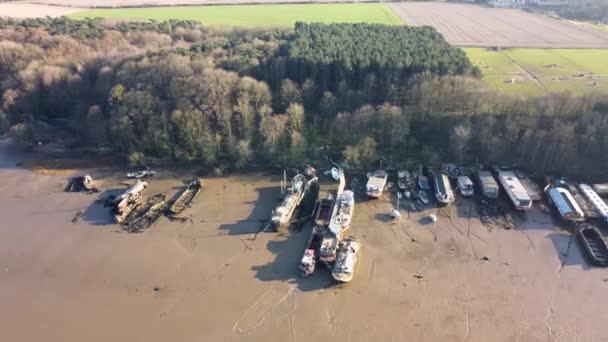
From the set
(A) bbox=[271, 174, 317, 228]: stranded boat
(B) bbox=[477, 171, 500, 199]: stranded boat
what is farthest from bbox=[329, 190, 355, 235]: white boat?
(B) bbox=[477, 171, 500, 199]: stranded boat

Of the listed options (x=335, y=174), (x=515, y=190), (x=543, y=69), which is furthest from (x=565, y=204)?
(x=543, y=69)

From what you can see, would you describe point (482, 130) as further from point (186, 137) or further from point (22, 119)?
point (22, 119)

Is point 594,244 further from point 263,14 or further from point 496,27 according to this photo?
point 263,14

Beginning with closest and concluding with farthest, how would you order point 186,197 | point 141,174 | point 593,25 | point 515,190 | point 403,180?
point 515,190, point 186,197, point 403,180, point 141,174, point 593,25

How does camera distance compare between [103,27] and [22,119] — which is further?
[103,27]

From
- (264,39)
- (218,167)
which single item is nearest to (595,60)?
(264,39)

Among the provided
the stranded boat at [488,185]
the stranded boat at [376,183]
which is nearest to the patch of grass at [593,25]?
the stranded boat at [488,185]

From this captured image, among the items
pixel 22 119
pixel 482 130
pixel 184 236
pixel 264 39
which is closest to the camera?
pixel 184 236
